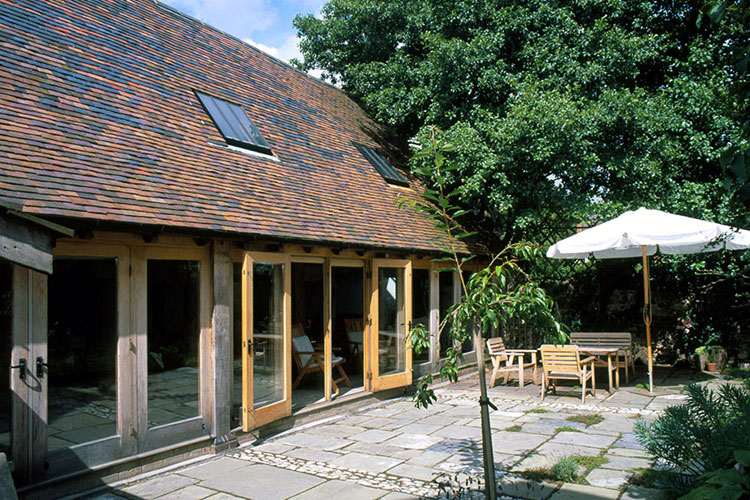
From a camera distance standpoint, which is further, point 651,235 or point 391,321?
point 391,321

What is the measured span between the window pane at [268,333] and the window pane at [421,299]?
3477 mm

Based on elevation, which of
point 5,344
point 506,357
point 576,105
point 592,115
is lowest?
point 506,357

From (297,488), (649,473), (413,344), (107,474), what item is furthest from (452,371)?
(107,474)

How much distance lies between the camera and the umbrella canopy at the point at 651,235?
8195mm

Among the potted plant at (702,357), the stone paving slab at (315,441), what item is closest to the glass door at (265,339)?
the stone paving slab at (315,441)

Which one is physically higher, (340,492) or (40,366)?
(40,366)

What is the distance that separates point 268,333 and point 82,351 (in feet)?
8.13

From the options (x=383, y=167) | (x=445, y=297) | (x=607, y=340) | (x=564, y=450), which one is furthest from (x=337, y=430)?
(x=383, y=167)

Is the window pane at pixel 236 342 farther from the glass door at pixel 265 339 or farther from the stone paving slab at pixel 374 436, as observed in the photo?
the stone paving slab at pixel 374 436

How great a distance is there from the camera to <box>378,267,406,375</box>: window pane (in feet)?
31.7

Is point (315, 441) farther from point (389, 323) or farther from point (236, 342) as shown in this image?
point (389, 323)

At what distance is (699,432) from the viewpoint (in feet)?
10.2

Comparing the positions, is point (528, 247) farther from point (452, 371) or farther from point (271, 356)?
point (271, 356)

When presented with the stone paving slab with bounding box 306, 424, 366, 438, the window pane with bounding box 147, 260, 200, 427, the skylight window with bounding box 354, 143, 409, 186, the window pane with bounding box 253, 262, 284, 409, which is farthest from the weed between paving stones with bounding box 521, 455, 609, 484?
the skylight window with bounding box 354, 143, 409, 186
